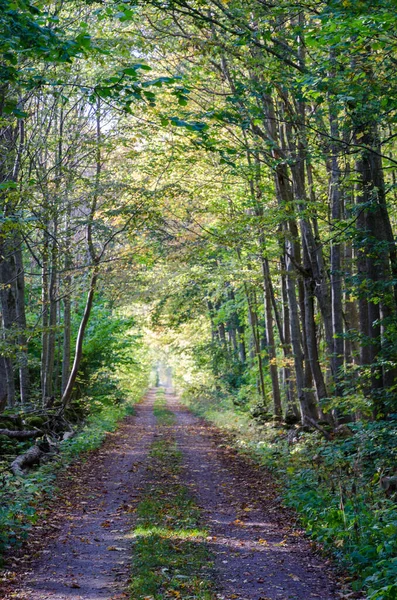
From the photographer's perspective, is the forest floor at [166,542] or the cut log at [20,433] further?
the cut log at [20,433]

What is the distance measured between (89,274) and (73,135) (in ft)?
12.7

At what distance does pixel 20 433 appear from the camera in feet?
40.8

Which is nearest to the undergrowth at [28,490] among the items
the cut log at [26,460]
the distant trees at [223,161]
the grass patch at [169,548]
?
the cut log at [26,460]


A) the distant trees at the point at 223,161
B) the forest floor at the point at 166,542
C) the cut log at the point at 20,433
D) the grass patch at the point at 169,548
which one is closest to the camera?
the grass patch at the point at 169,548

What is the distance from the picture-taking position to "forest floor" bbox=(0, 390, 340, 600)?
224 inches

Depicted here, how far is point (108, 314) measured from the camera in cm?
2367

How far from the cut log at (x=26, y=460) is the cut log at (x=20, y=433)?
0.49 m

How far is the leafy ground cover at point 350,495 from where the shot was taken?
18.6 feet

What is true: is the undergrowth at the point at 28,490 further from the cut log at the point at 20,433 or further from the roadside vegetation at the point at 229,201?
the cut log at the point at 20,433

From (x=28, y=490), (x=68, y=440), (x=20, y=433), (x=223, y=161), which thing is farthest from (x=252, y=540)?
(x=68, y=440)

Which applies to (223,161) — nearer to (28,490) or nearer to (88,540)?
(88,540)

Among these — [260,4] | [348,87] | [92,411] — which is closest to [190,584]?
Result: [348,87]

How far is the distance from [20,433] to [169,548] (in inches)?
261

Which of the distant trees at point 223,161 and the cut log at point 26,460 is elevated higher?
the distant trees at point 223,161
